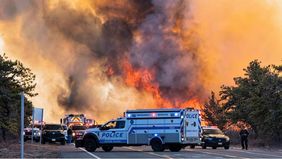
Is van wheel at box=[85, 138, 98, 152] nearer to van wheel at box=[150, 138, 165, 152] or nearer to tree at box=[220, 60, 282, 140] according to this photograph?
van wheel at box=[150, 138, 165, 152]

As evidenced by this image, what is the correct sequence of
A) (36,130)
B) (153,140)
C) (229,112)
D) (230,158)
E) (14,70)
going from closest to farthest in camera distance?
1. (230,158)
2. (153,140)
3. (14,70)
4. (36,130)
5. (229,112)

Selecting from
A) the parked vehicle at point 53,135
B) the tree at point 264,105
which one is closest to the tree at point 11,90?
the parked vehicle at point 53,135

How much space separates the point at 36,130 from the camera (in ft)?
186

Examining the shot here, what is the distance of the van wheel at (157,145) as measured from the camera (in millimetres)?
35750

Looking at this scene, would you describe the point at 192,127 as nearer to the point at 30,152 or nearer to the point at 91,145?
the point at 91,145

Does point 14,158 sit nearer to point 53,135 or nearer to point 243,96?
point 53,135

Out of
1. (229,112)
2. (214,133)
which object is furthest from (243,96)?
(214,133)

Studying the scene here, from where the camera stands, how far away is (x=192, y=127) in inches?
1449

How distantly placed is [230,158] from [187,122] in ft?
32.1

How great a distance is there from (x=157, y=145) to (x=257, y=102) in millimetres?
16050

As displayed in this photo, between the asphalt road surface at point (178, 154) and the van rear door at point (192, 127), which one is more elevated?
the van rear door at point (192, 127)

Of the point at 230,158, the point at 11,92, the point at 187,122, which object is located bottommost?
the point at 230,158

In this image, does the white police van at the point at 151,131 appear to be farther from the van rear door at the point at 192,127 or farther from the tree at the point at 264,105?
the tree at the point at 264,105

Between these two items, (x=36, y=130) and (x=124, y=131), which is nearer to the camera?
(x=124, y=131)
